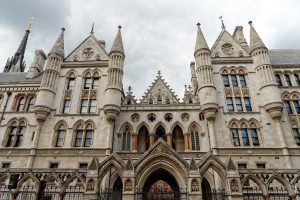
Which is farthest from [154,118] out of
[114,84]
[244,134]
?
[244,134]

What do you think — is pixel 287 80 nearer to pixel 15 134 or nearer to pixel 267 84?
pixel 267 84

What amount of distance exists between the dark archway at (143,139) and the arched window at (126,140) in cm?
137

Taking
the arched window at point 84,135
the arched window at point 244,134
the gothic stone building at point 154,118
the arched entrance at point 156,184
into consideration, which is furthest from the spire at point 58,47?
the arched window at point 244,134

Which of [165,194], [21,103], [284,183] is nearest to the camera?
[284,183]

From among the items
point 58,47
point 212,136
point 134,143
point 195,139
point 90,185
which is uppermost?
point 58,47

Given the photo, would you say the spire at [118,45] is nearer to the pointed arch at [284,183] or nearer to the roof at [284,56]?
the roof at [284,56]

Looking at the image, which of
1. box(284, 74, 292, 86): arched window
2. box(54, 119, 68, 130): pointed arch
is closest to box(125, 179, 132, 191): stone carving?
box(54, 119, 68, 130): pointed arch

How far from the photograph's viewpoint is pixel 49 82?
2750 centimetres

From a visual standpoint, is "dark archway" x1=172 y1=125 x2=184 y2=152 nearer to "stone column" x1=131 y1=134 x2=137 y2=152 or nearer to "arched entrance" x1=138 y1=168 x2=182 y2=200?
"arched entrance" x1=138 y1=168 x2=182 y2=200

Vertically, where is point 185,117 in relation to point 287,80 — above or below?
below

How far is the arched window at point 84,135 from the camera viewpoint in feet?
82.3

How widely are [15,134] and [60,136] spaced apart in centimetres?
492

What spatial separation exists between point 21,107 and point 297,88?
31.3 metres

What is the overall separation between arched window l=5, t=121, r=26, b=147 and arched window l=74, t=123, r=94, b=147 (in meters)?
5.88
